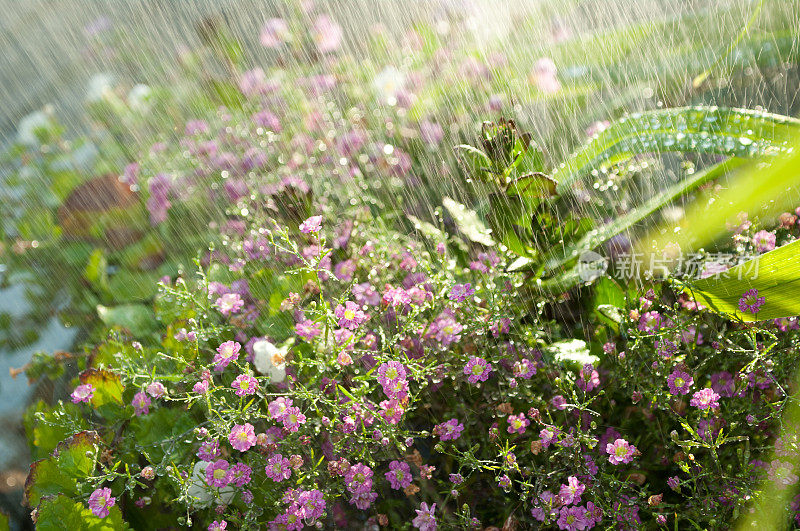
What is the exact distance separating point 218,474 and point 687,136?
1.02 meters

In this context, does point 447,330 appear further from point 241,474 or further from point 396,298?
point 241,474

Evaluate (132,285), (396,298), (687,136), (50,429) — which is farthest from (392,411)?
(132,285)

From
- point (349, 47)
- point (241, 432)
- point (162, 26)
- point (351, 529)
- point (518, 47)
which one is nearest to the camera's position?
point (241, 432)

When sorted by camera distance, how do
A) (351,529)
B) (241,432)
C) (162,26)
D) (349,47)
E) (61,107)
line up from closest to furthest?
(241,432)
(351,529)
(349,47)
(61,107)
(162,26)

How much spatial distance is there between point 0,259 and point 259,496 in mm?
1347

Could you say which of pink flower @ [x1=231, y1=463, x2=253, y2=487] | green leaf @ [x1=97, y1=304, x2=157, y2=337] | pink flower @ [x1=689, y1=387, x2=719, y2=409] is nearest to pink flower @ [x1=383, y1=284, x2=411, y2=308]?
pink flower @ [x1=231, y1=463, x2=253, y2=487]

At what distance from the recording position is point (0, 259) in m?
1.91

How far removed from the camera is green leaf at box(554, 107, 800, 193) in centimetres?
121

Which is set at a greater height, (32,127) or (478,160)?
(32,127)

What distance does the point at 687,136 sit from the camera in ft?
4.19

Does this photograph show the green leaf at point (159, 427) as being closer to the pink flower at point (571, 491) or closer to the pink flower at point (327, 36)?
the pink flower at point (571, 491)

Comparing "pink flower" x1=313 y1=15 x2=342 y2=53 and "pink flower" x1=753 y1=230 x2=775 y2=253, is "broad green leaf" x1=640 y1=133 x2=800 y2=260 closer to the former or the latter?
"pink flower" x1=753 y1=230 x2=775 y2=253

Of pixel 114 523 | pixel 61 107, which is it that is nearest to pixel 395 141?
pixel 114 523

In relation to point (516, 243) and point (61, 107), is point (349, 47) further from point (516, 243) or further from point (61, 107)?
point (516, 243)
